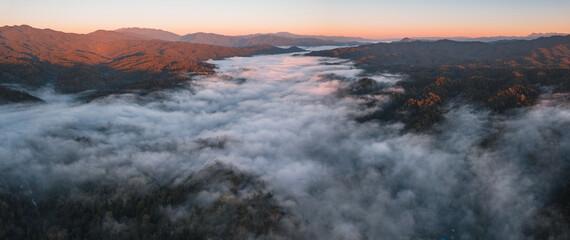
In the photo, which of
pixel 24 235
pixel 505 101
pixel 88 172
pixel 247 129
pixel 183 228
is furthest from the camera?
pixel 247 129

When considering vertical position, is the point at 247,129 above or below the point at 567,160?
below

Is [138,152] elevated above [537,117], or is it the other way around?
[537,117]

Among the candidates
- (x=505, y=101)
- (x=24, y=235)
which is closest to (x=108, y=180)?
(x=24, y=235)

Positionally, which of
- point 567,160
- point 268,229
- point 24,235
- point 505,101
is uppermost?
point 505,101

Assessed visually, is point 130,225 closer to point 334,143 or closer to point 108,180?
point 108,180

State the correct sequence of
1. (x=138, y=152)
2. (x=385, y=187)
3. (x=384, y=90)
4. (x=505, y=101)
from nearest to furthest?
(x=385, y=187), (x=505, y=101), (x=138, y=152), (x=384, y=90)

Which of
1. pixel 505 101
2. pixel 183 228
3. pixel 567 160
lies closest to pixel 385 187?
→ pixel 567 160

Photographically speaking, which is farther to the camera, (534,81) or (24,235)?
(534,81)

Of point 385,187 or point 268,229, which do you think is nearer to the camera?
point 268,229

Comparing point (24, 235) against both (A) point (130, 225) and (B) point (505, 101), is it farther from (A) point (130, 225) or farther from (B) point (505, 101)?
(B) point (505, 101)
